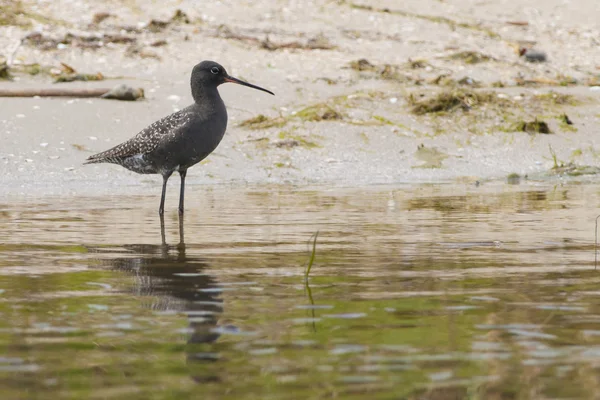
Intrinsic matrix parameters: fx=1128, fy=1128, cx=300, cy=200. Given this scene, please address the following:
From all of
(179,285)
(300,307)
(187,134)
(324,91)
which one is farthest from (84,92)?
(300,307)

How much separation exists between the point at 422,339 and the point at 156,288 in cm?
174

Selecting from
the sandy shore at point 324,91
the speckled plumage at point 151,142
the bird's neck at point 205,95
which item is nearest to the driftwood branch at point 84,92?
the sandy shore at point 324,91

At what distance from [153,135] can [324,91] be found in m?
5.12

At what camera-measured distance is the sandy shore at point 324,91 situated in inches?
514

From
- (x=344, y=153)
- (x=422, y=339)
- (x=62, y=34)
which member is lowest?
(x=422, y=339)

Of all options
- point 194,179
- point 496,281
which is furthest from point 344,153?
point 496,281

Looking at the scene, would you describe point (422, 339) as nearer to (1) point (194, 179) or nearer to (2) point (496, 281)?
(2) point (496, 281)

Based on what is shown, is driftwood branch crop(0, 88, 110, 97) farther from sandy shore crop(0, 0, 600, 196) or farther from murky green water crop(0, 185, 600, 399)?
murky green water crop(0, 185, 600, 399)

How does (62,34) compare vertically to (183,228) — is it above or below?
above

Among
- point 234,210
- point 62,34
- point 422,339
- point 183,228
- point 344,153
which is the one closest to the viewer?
point 422,339

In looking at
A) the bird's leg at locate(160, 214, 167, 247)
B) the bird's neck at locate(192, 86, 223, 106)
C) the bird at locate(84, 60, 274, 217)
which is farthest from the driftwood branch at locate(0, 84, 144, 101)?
the bird's leg at locate(160, 214, 167, 247)

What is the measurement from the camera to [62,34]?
55.9ft

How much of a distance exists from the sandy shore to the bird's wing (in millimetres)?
950

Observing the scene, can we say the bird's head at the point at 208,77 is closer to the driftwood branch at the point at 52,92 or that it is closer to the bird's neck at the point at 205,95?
the bird's neck at the point at 205,95
